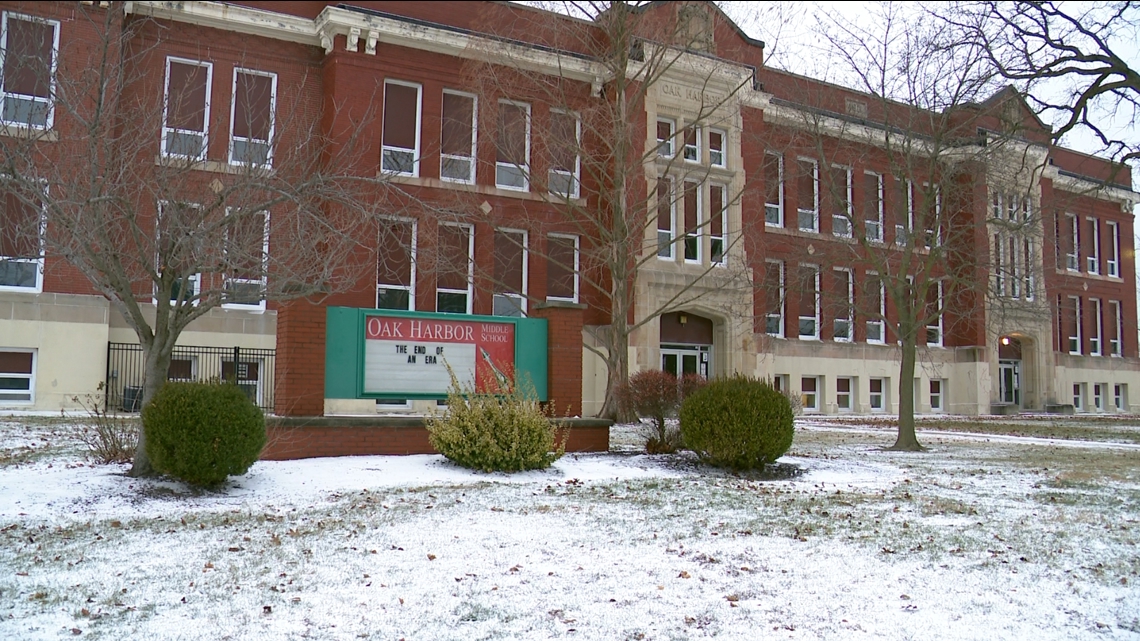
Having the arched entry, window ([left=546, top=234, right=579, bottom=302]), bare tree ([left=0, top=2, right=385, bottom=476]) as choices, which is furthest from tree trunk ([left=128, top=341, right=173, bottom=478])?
the arched entry

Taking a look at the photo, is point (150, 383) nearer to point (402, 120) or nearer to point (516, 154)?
point (516, 154)

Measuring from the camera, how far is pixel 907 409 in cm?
1728

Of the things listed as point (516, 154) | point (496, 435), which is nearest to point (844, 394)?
point (516, 154)

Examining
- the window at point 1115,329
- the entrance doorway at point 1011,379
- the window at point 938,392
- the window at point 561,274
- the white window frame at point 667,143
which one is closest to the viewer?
the window at point 561,274

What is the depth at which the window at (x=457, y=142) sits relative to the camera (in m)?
25.2

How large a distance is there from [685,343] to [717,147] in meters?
6.34

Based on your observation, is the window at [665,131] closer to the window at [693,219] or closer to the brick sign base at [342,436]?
the window at [693,219]

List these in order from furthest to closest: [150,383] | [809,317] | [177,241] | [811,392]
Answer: [809,317] < [811,392] < [150,383] < [177,241]

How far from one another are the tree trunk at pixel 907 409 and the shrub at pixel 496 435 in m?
8.07

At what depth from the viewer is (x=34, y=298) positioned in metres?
21.4

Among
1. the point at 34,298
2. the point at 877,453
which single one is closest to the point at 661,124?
the point at 877,453

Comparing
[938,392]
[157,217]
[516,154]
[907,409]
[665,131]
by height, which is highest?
[665,131]

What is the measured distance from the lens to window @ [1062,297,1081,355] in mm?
41469

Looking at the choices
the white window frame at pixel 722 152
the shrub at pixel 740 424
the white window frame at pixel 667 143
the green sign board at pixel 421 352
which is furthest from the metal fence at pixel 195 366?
the white window frame at pixel 722 152
